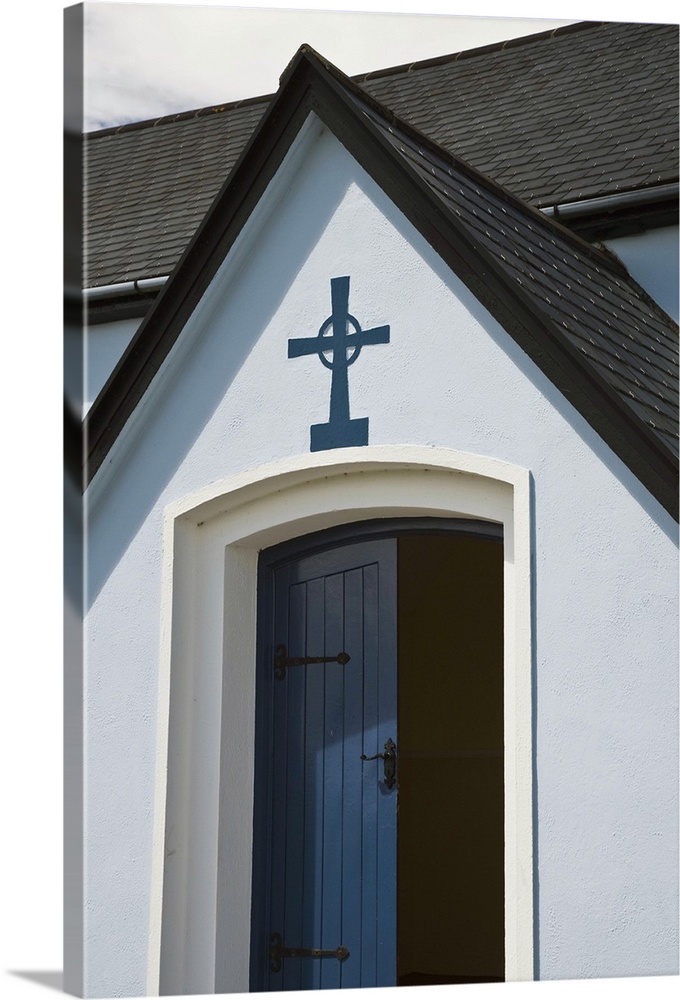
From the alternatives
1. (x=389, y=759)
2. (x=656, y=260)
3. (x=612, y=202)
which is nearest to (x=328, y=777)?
(x=389, y=759)

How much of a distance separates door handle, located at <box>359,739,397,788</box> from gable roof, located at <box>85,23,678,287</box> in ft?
7.60

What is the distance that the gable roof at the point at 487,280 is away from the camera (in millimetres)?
4711

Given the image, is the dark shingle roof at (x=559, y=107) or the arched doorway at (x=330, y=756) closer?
the arched doorway at (x=330, y=756)

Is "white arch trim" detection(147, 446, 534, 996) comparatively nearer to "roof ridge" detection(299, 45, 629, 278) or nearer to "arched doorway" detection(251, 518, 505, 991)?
"arched doorway" detection(251, 518, 505, 991)

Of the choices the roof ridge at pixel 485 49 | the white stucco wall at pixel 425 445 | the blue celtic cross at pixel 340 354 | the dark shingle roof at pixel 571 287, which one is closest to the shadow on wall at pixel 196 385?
the white stucco wall at pixel 425 445

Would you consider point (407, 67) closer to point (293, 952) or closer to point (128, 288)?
point (128, 288)

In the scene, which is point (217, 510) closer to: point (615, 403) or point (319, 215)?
point (319, 215)

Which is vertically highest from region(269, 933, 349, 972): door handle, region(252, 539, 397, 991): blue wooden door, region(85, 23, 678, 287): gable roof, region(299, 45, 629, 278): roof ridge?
region(85, 23, 678, 287): gable roof

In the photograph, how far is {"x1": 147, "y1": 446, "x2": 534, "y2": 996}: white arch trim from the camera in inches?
203

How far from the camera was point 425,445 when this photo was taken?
199 inches

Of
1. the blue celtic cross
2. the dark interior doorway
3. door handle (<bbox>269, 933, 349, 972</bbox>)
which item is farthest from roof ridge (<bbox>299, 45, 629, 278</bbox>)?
the dark interior doorway

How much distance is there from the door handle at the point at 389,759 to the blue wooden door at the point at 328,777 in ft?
0.04

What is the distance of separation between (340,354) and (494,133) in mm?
2452
